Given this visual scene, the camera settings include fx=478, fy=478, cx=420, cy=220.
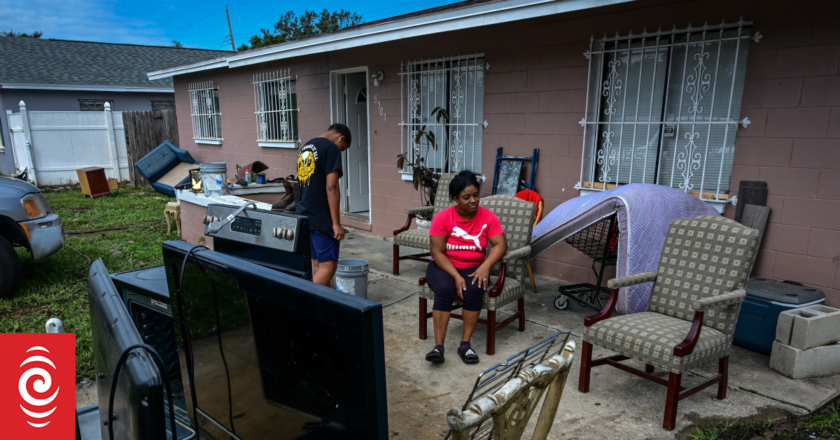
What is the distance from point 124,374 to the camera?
2.69 feet

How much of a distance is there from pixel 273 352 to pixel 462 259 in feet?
7.84

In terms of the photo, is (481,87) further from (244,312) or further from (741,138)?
(244,312)

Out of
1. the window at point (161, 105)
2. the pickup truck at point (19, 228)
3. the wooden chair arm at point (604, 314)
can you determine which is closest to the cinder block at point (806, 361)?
the wooden chair arm at point (604, 314)

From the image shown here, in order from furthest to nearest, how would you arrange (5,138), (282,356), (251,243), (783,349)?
(5,138) → (783,349) → (251,243) → (282,356)

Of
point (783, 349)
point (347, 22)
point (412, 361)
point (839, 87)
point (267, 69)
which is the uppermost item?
point (347, 22)

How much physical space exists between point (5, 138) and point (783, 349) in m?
19.5

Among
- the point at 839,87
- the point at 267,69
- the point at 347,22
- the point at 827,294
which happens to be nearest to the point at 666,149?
the point at 839,87

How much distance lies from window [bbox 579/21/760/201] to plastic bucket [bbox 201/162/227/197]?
14.3 ft

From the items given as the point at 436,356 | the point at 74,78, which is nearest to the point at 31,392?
the point at 436,356

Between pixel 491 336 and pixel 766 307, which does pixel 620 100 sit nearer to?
pixel 766 307

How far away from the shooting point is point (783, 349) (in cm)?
309

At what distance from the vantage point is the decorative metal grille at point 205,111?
10617 millimetres

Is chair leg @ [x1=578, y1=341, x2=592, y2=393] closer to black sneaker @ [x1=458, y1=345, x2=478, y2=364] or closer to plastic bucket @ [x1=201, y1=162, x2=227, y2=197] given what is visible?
black sneaker @ [x1=458, y1=345, x2=478, y2=364]

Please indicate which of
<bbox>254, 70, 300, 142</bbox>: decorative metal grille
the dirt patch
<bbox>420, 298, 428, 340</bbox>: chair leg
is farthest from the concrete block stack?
<bbox>254, 70, 300, 142</bbox>: decorative metal grille
